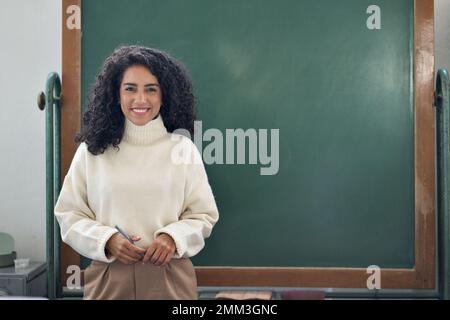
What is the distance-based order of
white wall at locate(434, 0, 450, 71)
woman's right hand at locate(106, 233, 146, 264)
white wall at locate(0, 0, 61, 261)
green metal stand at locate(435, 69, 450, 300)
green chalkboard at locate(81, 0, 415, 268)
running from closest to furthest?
woman's right hand at locate(106, 233, 146, 264)
green metal stand at locate(435, 69, 450, 300)
green chalkboard at locate(81, 0, 415, 268)
white wall at locate(434, 0, 450, 71)
white wall at locate(0, 0, 61, 261)

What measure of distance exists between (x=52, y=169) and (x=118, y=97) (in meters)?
0.36

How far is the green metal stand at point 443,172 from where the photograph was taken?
1.37 m

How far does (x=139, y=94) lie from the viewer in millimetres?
1144

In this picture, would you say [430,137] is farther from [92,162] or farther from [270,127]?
[92,162]

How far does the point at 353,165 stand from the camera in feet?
4.84

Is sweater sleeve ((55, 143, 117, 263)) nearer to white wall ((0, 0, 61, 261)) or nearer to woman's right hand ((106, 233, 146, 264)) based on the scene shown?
woman's right hand ((106, 233, 146, 264))

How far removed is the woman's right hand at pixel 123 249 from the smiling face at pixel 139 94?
260mm

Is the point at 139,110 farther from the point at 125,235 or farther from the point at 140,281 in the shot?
the point at 140,281

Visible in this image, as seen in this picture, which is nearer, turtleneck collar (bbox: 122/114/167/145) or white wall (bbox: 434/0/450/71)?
turtleneck collar (bbox: 122/114/167/145)

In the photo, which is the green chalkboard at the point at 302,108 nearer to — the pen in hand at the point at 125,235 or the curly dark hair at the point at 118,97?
the curly dark hair at the point at 118,97

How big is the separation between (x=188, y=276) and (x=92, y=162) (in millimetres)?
339

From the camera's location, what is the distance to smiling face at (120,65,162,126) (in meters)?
1.14

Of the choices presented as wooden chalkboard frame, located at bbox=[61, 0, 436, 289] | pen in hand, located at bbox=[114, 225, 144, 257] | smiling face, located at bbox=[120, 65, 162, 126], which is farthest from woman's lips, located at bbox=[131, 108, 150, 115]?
wooden chalkboard frame, located at bbox=[61, 0, 436, 289]

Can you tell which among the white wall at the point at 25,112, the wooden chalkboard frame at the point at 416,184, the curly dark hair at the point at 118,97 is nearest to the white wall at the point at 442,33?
the wooden chalkboard frame at the point at 416,184
